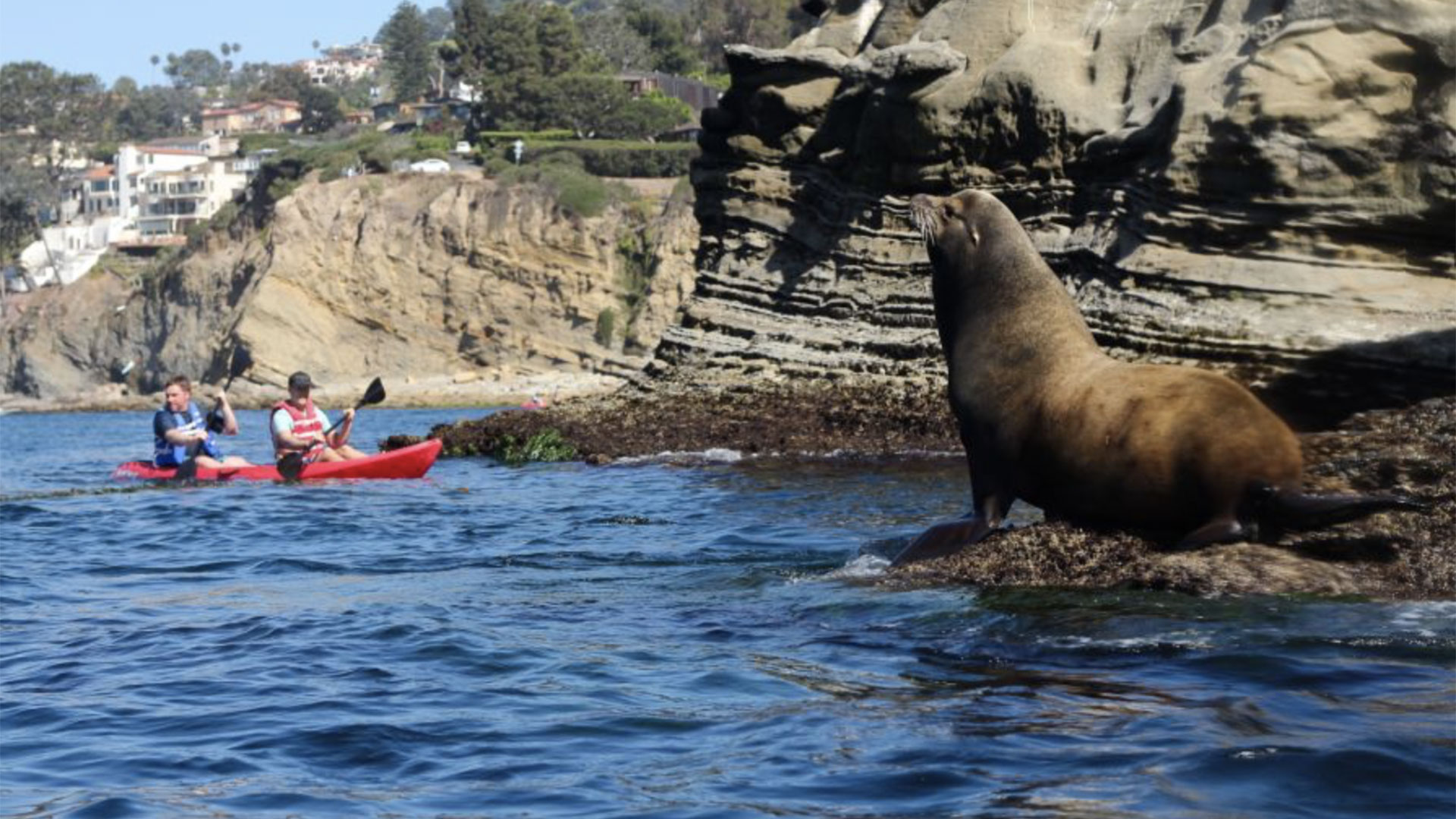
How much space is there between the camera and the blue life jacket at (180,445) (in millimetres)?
19891

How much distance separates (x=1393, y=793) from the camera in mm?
5062

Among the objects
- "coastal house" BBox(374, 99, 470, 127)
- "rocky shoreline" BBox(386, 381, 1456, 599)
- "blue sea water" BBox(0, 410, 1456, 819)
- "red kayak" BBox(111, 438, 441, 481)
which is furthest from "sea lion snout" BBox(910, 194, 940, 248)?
"coastal house" BBox(374, 99, 470, 127)

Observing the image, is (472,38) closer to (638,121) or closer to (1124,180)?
(638,121)

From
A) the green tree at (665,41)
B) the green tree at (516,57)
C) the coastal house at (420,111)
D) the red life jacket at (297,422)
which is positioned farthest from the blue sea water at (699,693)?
the green tree at (665,41)

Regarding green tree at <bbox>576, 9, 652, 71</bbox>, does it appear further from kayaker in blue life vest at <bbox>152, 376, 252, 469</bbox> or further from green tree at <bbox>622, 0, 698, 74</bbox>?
kayaker in blue life vest at <bbox>152, 376, 252, 469</bbox>

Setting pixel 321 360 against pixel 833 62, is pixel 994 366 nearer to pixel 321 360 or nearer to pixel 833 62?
pixel 833 62

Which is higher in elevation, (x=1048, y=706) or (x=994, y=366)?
(x=994, y=366)

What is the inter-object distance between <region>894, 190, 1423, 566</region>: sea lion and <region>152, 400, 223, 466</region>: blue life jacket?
39.6ft

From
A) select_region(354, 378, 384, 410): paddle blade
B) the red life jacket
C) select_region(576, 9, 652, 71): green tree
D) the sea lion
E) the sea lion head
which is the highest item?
select_region(576, 9, 652, 71): green tree

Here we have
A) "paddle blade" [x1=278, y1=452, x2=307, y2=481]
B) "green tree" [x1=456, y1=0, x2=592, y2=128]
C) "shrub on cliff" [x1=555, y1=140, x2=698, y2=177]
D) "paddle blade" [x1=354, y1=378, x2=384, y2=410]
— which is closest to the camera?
"paddle blade" [x1=278, y1=452, x2=307, y2=481]

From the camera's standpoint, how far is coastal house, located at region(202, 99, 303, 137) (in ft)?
576

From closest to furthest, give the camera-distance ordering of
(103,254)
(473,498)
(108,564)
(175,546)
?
(108,564) → (175,546) → (473,498) → (103,254)

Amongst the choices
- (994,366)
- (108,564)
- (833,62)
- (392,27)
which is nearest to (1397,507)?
(994,366)

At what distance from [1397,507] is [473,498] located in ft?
33.0
